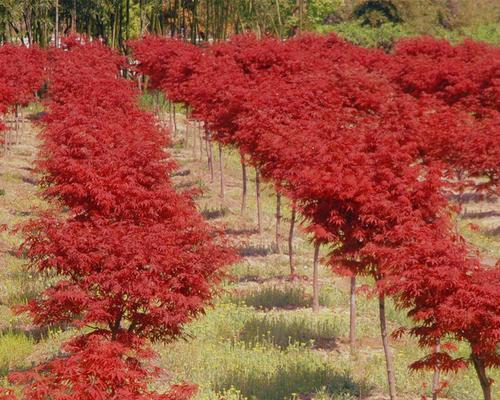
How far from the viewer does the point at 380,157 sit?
16.2 metres

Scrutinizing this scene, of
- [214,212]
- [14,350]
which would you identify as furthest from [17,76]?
[14,350]

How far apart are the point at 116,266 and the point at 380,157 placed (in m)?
5.24

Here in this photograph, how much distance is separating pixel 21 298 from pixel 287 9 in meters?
65.3

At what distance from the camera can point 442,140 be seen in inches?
1167

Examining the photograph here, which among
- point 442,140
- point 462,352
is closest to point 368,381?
point 462,352

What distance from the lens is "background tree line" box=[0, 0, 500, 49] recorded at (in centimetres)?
6325

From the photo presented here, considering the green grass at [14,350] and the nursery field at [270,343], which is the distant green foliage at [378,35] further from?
the green grass at [14,350]

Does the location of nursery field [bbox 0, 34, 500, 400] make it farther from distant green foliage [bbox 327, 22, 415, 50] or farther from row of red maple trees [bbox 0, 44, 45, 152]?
distant green foliage [bbox 327, 22, 415, 50]

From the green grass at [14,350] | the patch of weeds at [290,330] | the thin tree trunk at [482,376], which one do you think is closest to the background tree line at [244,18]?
the patch of weeds at [290,330]

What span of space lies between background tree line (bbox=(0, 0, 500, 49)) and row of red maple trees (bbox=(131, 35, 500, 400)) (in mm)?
16575

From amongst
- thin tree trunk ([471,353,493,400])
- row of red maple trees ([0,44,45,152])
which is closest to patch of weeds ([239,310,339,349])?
thin tree trunk ([471,353,493,400])

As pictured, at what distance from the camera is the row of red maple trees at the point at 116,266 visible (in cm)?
977

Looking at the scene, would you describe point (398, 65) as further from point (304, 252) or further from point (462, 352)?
point (462, 352)

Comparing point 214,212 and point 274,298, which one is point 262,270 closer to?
point 274,298
